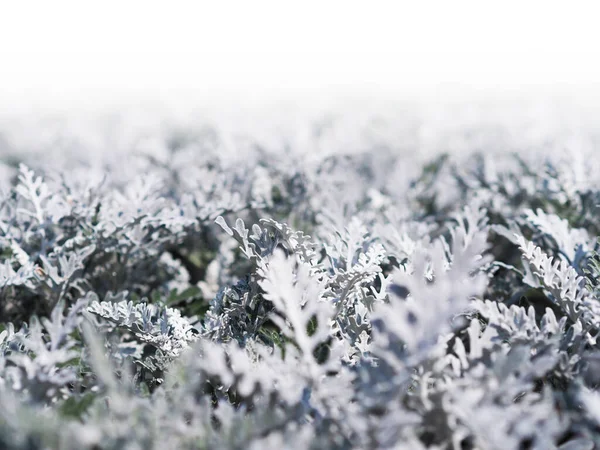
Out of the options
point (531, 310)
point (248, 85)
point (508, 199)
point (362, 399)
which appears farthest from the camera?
point (248, 85)

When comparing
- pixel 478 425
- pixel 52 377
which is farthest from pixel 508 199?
pixel 52 377

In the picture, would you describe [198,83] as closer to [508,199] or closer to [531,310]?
[508,199]

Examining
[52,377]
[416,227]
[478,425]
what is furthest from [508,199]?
[52,377]

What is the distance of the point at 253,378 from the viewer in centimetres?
141

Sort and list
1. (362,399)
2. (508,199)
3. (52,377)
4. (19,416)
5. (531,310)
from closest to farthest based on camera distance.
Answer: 1. (19,416)
2. (362,399)
3. (52,377)
4. (531,310)
5. (508,199)

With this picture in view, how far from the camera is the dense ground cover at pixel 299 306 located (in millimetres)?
1328

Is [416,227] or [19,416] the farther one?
[416,227]

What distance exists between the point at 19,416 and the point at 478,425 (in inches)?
38.1

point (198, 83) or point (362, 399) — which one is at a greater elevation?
point (198, 83)

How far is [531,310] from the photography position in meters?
1.71

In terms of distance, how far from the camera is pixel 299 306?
1.60 metres

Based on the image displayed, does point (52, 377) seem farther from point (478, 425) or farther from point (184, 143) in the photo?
point (184, 143)

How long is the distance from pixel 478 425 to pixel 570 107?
784 cm

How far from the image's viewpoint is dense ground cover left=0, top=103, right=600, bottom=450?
1.33m
